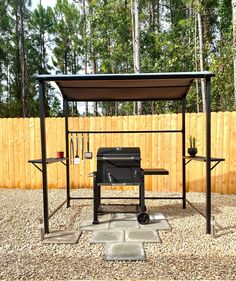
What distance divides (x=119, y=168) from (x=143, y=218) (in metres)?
0.79

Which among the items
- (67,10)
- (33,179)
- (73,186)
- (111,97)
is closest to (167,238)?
(111,97)

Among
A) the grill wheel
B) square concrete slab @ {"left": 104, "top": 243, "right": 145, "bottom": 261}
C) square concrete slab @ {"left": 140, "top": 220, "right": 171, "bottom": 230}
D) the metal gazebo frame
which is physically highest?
the metal gazebo frame

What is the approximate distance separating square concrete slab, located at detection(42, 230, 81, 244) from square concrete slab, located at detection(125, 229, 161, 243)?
2.10 feet

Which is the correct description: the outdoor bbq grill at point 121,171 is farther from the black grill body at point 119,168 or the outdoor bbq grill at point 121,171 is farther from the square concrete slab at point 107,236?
the square concrete slab at point 107,236

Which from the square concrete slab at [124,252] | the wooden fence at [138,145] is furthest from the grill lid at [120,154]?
the wooden fence at [138,145]

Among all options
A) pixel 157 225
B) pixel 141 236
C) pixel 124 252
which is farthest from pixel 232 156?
pixel 124 252

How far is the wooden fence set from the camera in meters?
6.00

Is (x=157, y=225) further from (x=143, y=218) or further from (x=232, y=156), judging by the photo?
(x=232, y=156)

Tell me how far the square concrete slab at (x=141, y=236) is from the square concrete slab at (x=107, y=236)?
0.28 feet

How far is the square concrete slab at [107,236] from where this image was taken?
343cm

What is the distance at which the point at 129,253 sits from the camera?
3.01 meters

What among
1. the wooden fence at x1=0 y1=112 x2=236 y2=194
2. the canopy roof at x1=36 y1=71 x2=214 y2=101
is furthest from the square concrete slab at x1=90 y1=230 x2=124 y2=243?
the wooden fence at x1=0 y1=112 x2=236 y2=194

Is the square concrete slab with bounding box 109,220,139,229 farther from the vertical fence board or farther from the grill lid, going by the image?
the vertical fence board

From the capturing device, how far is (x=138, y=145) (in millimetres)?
6289
